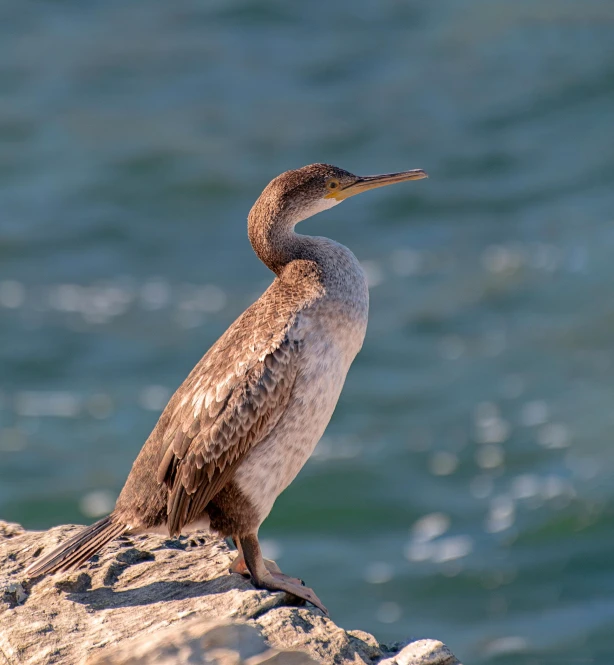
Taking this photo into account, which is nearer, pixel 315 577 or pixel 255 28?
pixel 315 577

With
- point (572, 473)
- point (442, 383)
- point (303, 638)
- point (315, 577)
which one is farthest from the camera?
point (442, 383)

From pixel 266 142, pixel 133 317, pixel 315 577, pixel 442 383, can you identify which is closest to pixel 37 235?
pixel 133 317

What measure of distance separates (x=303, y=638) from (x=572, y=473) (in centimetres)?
1202

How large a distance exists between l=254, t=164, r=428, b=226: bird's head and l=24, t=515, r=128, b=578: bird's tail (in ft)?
7.09

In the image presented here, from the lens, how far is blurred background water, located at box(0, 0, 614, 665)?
16781 millimetres

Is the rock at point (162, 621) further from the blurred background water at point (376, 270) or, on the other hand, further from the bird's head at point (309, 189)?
the blurred background water at point (376, 270)

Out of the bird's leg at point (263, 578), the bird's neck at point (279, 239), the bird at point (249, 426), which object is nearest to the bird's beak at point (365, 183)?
the bird's neck at point (279, 239)

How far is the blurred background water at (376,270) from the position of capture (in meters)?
16.8

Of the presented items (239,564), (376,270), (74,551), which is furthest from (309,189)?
(376,270)

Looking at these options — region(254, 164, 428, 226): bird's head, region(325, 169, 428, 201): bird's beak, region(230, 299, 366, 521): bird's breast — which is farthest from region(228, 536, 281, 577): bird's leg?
region(325, 169, 428, 201): bird's beak

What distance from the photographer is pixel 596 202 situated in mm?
23156

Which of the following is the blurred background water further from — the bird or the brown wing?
the brown wing

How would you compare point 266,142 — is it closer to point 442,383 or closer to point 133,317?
point 133,317

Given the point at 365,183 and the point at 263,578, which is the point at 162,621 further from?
the point at 365,183
